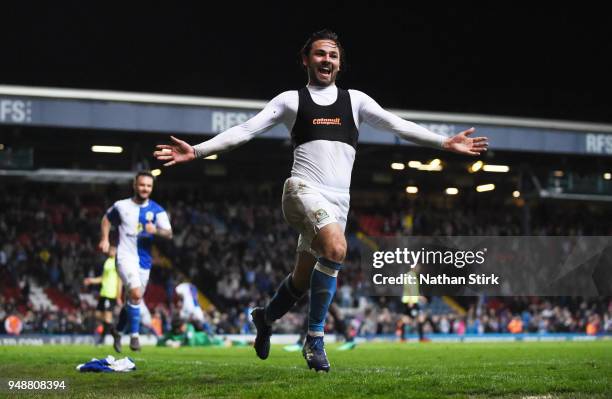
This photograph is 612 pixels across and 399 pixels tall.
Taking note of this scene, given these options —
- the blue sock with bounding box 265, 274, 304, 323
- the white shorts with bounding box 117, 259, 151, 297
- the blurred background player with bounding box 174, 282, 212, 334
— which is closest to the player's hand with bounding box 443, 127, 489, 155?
the blue sock with bounding box 265, 274, 304, 323

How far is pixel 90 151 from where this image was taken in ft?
108

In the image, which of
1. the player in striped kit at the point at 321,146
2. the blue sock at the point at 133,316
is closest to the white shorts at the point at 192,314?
the blue sock at the point at 133,316

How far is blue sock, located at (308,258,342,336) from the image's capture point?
7.56 metres

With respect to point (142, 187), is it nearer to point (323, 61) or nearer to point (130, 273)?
point (130, 273)

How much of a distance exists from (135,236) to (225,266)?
1891 cm

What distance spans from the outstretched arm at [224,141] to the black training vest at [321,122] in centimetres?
17

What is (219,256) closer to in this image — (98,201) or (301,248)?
(98,201)

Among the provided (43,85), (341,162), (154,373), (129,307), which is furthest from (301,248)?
(43,85)

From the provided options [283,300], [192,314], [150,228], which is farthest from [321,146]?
[192,314]

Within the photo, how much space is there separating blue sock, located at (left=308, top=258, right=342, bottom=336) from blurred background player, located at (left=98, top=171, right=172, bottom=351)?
5845 mm

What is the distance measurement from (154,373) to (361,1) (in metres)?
23.3

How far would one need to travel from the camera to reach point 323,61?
7.84 meters

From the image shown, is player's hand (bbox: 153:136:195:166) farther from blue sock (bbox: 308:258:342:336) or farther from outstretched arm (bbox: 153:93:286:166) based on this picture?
blue sock (bbox: 308:258:342:336)

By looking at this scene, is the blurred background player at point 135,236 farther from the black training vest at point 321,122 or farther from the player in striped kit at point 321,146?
the black training vest at point 321,122
